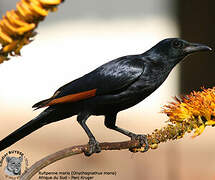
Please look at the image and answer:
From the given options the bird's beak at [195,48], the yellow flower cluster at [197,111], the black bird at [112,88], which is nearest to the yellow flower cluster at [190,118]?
the yellow flower cluster at [197,111]

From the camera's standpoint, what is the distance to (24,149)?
4.64m

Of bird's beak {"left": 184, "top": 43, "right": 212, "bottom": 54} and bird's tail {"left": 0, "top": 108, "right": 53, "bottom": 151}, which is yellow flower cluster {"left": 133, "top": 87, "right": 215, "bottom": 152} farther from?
bird's tail {"left": 0, "top": 108, "right": 53, "bottom": 151}

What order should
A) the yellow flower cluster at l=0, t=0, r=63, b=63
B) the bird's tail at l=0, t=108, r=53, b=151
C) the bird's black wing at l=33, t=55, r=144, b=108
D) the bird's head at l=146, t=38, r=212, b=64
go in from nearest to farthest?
1. the yellow flower cluster at l=0, t=0, r=63, b=63
2. the bird's tail at l=0, t=108, r=53, b=151
3. the bird's black wing at l=33, t=55, r=144, b=108
4. the bird's head at l=146, t=38, r=212, b=64

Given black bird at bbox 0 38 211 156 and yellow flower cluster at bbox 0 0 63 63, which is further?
black bird at bbox 0 38 211 156

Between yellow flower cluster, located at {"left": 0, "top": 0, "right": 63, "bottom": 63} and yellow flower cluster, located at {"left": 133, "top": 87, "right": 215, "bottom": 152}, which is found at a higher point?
yellow flower cluster, located at {"left": 0, "top": 0, "right": 63, "bottom": 63}

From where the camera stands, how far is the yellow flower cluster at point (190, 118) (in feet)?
4.70

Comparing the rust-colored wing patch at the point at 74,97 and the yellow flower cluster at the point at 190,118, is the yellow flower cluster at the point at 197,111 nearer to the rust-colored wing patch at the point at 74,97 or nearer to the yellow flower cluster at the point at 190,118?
the yellow flower cluster at the point at 190,118

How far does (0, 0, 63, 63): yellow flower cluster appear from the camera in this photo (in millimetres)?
829

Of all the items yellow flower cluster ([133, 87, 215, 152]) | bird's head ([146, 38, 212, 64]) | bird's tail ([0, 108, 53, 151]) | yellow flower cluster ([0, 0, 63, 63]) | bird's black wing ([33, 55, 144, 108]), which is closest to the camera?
yellow flower cluster ([0, 0, 63, 63])

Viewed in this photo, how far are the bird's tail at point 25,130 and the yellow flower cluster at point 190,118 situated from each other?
1.48 feet

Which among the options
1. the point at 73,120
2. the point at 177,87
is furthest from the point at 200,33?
the point at 73,120

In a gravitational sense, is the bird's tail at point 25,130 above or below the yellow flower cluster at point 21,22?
below

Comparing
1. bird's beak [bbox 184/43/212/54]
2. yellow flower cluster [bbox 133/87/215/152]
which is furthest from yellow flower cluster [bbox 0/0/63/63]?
bird's beak [bbox 184/43/212/54]

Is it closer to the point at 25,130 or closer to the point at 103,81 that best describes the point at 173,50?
the point at 103,81
